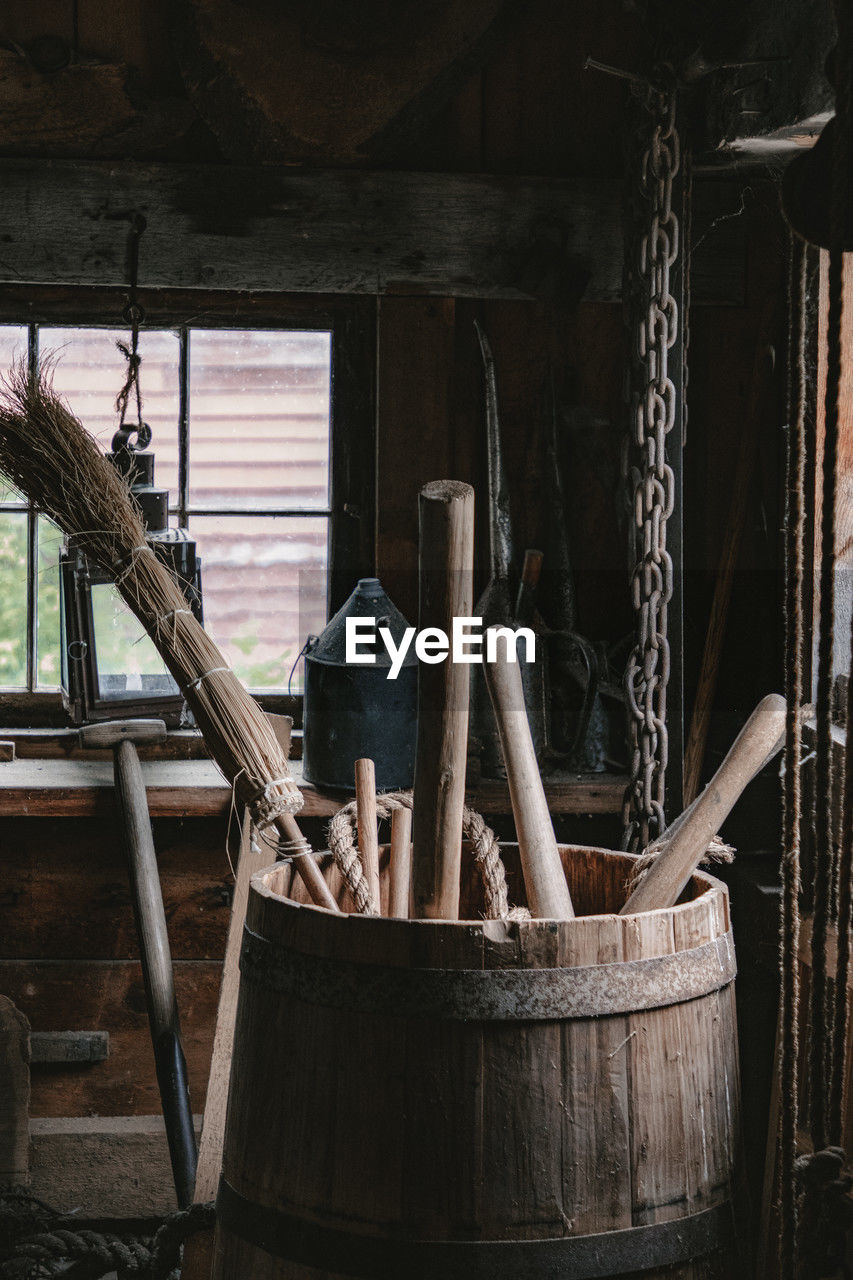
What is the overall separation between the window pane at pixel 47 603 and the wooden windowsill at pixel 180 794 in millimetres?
298

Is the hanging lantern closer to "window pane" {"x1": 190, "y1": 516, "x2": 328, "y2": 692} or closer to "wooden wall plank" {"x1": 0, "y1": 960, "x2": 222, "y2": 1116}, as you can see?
"window pane" {"x1": 190, "y1": 516, "x2": 328, "y2": 692}

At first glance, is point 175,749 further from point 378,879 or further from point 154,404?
point 378,879

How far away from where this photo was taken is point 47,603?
118 inches

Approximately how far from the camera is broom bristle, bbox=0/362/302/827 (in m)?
Answer: 2.05

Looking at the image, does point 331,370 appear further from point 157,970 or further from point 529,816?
point 529,816

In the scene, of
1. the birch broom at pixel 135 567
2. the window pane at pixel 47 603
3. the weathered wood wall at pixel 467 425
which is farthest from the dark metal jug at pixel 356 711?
the window pane at pixel 47 603

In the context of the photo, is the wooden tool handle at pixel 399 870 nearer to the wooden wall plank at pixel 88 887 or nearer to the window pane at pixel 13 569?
the wooden wall plank at pixel 88 887

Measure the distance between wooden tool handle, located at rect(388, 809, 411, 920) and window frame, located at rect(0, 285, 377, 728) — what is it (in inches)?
47.0

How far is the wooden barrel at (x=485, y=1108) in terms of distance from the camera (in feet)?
4.20

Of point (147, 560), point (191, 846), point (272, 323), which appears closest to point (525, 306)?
point (272, 323)

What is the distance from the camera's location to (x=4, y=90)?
2814 millimetres

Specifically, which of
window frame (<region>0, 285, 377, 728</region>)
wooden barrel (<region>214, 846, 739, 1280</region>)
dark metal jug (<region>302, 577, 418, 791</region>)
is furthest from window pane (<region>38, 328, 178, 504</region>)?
wooden barrel (<region>214, 846, 739, 1280</region>)

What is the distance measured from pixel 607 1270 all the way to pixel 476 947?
36 cm

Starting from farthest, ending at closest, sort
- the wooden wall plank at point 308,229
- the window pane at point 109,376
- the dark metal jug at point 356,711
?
the window pane at point 109,376 → the wooden wall plank at point 308,229 → the dark metal jug at point 356,711
